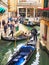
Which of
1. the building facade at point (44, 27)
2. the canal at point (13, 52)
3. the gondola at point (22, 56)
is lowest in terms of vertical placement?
the canal at point (13, 52)

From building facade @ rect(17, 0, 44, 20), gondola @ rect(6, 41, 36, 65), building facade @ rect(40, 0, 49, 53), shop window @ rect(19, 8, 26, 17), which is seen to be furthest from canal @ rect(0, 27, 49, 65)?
shop window @ rect(19, 8, 26, 17)

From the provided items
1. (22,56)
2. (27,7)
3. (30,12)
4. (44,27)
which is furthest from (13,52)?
(27,7)

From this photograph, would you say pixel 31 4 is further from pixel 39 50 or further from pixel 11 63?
pixel 11 63

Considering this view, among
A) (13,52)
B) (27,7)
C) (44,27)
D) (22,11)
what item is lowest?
(13,52)

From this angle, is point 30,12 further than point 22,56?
Yes

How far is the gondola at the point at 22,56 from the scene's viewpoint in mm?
11468

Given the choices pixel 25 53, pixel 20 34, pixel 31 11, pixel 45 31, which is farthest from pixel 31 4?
pixel 25 53

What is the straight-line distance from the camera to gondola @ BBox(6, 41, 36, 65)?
11468 mm

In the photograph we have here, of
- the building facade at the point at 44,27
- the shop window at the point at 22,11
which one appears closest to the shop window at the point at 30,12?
the shop window at the point at 22,11

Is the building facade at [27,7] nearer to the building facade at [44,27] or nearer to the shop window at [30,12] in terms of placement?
the shop window at [30,12]

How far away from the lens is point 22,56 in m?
12.6

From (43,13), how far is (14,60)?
428 cm

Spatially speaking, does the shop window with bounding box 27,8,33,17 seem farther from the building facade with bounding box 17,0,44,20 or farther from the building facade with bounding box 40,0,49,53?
the building facade with bounding box 40,0,49,53

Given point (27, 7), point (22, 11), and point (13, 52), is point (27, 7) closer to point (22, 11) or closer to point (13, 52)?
point (22, 11)
